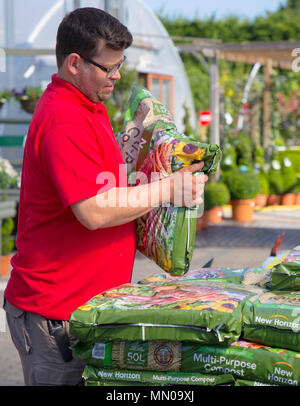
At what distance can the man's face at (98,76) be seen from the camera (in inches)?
77.0

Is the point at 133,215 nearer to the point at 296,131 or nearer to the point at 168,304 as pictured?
the point at 168,304

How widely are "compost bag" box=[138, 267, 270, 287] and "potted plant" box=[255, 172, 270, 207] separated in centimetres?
976

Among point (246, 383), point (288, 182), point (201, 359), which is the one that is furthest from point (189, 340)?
point (288, 182)

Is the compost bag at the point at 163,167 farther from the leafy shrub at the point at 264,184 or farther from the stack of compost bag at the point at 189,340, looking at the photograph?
the leafy shrub at the point at 264,184

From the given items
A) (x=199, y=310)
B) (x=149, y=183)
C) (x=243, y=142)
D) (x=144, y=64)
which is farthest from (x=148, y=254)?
(x=144, y=64)

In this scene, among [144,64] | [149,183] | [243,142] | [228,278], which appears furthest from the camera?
[144,64]

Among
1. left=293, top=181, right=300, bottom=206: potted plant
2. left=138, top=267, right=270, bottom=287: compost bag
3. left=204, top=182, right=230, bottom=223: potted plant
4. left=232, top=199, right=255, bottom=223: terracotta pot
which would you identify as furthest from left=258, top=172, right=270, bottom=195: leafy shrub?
left=138, top=267, right=270, bottom=287: compost bag

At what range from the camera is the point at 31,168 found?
2.03 meters

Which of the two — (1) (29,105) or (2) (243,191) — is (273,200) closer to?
→ (2) (243,191)

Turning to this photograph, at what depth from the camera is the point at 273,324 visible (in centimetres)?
189

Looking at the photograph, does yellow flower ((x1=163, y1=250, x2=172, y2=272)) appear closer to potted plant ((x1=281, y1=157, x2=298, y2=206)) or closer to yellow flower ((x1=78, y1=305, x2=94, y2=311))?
yellow flower ((x1=78, y1=305, x2=94, y2=311))

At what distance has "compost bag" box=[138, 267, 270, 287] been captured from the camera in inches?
89.0

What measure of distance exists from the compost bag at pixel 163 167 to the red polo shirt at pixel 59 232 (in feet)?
0.36

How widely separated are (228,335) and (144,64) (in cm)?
1291
